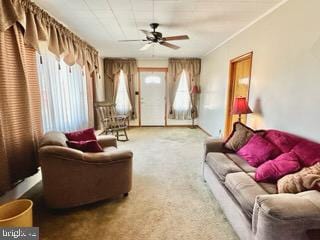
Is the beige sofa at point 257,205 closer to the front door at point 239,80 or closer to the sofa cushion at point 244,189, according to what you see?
the sofa cushion at point 244,189

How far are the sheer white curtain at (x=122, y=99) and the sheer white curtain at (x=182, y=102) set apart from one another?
5.21ft

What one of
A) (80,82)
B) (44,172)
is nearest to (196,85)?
(80,82)

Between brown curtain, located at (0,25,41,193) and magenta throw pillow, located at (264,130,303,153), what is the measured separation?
2.77 metres

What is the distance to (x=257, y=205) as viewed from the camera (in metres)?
1.31

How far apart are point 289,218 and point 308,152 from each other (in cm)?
88

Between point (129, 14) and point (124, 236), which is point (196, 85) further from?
point (124, 236)

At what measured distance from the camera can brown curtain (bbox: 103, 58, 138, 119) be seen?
6.46 meters

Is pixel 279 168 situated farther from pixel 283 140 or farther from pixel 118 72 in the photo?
pixel 118 72

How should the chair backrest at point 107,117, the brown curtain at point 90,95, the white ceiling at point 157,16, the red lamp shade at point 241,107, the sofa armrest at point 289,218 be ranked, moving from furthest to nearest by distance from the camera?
the chair backrest at point 107,117 < the brown curtain at point 90,95 < the red lamp shade at point 241,107 < the white ceiling at point 157,16 < the sofa armrest at point 289,218

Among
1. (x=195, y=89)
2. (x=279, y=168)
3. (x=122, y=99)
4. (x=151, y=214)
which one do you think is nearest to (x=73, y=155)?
(x=151, y=214)

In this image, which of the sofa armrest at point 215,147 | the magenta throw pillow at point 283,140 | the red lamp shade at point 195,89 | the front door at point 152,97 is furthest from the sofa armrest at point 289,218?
the front door at point 152,97

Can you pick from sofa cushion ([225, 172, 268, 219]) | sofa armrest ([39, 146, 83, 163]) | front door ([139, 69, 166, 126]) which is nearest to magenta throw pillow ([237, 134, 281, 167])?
sofa cushion ([225, 172, 268, 219])

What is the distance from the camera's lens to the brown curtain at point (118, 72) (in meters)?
6.46

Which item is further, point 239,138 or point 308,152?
point 239,138
